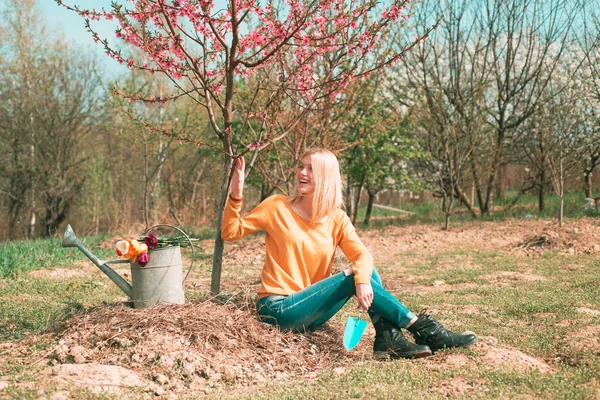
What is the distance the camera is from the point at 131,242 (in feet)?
10.6

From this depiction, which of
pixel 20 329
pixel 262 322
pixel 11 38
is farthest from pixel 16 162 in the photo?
pixel 262 322

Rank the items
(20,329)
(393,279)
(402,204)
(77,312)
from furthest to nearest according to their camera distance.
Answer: (402,204) < (393,279) < (20,329) < (77,312)

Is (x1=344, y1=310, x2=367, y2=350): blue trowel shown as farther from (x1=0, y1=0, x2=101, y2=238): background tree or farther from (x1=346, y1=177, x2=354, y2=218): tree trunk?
(x1=0, y1=0, x2=101, y2=238): background tree

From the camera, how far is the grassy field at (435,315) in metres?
2.60

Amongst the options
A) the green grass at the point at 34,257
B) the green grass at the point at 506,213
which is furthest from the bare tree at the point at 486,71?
the green grass at the point at 34,257

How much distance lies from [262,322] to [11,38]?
632 inches

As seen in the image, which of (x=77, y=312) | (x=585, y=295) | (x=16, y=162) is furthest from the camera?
(x=16, y=162)

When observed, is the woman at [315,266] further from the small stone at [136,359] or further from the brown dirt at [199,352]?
the small stone at [136,359]

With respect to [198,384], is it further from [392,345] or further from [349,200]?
[349,200]

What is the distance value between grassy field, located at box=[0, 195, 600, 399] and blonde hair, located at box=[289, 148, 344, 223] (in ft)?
2.53

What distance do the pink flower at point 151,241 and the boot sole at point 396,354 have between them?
56.6 inches

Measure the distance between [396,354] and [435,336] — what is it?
255 millimetres

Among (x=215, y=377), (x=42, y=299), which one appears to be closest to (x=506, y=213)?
(x=42, y=299)

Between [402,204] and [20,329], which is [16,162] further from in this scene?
[20,329]
